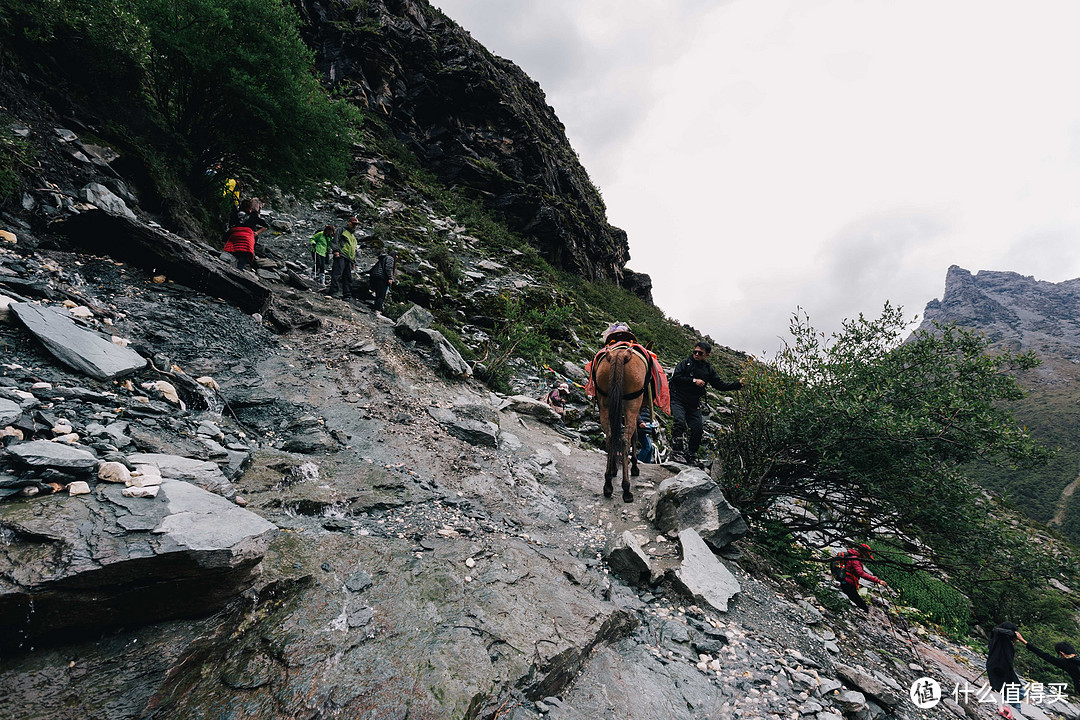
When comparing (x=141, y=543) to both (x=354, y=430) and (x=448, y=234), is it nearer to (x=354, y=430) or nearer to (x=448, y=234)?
(x=354, y=430)

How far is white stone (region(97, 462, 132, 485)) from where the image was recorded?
85.5 inches

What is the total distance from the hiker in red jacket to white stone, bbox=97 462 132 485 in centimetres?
688

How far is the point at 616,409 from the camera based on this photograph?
5133 mm

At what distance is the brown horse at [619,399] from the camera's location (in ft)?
16.8

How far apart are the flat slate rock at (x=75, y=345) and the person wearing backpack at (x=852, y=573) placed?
26.4 ft

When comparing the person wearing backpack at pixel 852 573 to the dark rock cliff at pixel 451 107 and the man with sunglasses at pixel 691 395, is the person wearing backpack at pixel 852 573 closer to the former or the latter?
the man with sunglasses at pixel 691 395

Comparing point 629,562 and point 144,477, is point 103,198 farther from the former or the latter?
point 629,562

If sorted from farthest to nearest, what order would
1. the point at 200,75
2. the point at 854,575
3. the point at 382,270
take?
the point at 382,270 < the point at 200,75 < the point at 854,575

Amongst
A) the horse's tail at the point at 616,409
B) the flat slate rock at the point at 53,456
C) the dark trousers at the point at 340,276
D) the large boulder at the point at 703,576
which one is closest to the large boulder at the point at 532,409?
the horse's tail at the point at 616,409

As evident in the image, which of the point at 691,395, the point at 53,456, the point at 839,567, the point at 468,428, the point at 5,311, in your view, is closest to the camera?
the point at 53,456

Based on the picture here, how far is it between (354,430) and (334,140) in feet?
27.3

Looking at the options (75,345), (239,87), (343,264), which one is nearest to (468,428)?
(75,345)

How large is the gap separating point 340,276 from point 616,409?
811 cm

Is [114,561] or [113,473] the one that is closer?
[114,561]
